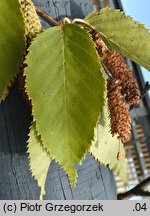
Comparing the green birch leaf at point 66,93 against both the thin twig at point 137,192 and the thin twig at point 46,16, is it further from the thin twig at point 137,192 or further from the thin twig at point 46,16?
the thin twig at point 137,192

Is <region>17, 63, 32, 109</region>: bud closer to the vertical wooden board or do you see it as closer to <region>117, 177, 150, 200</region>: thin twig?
the vertical wooden board

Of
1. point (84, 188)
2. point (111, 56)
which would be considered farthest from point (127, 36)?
point (84, 188)

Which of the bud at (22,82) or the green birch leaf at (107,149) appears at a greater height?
the bud at (22,82)

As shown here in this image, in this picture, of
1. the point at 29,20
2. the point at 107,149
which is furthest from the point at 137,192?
the point at 29,20

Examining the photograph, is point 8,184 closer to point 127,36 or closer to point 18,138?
point 18,138

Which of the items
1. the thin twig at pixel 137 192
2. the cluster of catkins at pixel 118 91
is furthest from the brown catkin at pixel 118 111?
the thin twig at pixel 137 192

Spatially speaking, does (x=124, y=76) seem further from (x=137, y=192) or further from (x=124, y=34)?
(x=137, y=192)
